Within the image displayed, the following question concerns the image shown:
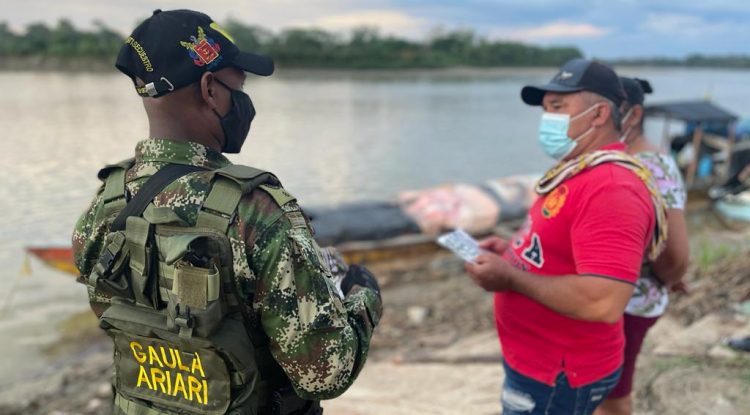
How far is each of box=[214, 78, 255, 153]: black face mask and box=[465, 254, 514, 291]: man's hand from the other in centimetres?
102

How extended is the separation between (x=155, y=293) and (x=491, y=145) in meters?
26.0

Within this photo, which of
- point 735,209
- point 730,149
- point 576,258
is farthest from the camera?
point 730,149

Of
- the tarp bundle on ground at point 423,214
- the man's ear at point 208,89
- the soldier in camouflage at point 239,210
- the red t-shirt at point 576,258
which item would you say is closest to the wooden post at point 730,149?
the tarp bundle on ground at point 423,214

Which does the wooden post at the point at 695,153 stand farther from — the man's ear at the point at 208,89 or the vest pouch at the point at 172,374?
the vest pouch at the point at 172,374

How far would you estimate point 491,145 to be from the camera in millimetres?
26578

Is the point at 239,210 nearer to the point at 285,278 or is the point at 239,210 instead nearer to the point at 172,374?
the point at 285,278

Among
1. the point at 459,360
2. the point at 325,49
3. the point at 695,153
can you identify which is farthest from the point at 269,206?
the point at 325,49

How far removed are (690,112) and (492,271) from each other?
12812mm

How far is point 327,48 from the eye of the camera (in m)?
77.2

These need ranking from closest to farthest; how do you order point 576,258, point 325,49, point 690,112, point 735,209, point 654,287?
point 576,258, point 654,287, point 690,112, point 735,209, point 325,49

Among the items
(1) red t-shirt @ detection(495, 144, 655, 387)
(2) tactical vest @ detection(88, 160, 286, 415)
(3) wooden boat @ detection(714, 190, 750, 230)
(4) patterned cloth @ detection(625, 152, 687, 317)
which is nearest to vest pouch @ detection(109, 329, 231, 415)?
(2) tactical vest @ detection(88, 160, 286, 415)

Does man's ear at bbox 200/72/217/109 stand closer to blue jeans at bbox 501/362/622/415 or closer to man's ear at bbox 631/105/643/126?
blue jeans at bbox 501/362/622/415

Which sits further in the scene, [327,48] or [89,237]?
[327,48]

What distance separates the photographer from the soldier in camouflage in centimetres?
146
